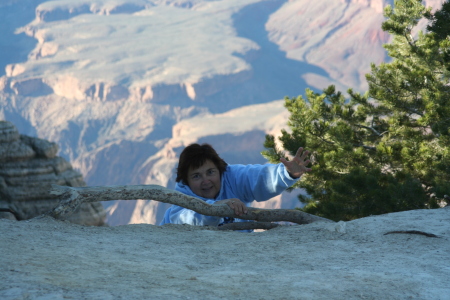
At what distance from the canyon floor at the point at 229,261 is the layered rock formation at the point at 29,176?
14508 millimetres

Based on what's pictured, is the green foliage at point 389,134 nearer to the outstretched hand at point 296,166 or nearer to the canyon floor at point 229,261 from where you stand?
the outstretched hand at point 296,166

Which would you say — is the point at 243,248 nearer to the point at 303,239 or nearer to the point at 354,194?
the point at 303,239

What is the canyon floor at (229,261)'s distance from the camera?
11.6 ft

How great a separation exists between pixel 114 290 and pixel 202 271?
0.86 meters

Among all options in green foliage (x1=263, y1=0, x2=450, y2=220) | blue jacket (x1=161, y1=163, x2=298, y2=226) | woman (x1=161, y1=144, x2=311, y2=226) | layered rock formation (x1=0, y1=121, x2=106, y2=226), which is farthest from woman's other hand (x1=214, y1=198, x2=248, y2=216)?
layered rock formation (x1=0, y1=121, x2=106, y2=226)

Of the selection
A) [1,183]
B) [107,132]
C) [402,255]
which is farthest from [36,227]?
[107,132]

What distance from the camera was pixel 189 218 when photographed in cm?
612

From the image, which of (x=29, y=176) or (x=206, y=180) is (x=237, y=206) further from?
(x=29, y=176)

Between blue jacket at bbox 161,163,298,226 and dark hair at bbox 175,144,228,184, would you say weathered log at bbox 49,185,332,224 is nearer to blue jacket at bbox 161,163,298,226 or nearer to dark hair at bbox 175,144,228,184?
blue jacket at bbox 161,163,298,226

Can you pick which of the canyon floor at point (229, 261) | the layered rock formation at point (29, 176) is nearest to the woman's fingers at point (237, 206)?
the canyon floor at point (229, 261)

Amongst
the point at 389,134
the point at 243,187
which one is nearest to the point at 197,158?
the point at 243,187

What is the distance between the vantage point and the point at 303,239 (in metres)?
5.28

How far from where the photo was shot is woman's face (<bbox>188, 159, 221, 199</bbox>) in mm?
6242

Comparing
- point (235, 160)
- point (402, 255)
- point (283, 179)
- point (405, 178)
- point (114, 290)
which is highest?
point (235, 160)
